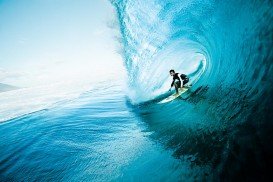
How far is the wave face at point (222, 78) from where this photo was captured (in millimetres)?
Answer: 3357

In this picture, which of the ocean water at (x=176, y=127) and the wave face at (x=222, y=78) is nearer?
the wave face at (x=222, y=78)

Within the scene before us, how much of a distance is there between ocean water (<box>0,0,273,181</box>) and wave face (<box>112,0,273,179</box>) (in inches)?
0.9

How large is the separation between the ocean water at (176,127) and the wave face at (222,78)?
0.07ft

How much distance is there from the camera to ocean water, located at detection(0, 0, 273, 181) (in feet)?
11.6

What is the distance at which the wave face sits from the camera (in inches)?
132

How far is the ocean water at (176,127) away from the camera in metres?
3.54

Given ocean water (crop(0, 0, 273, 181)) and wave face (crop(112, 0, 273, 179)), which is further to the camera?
ocean water (crop(0, 0, 273, 181))

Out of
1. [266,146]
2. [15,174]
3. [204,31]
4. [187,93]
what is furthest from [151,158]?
[204,31]

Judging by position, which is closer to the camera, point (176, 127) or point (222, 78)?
point (176, 127)

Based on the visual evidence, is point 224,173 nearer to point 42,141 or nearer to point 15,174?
point 15,174

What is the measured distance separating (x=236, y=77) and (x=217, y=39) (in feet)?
11.1

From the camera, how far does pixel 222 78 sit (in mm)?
7277

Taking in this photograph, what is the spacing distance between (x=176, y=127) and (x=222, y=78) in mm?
2665

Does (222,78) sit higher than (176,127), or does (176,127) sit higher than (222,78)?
(222,78)
